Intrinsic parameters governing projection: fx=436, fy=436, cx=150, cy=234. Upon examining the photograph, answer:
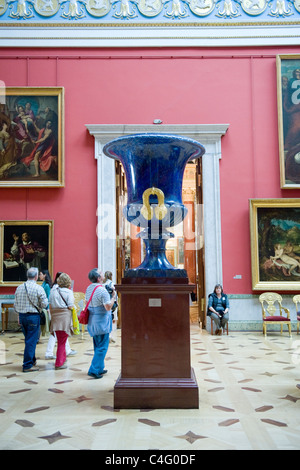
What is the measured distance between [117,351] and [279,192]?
611 centimetres

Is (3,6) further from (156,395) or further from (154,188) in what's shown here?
(156,395)

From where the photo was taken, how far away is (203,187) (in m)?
11.7

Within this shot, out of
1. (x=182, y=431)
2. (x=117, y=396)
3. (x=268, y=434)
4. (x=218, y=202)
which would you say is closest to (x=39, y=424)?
(x=117, y=396)

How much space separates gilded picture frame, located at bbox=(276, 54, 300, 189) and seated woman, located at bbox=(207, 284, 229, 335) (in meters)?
3.27

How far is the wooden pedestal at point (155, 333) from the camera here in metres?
4.87

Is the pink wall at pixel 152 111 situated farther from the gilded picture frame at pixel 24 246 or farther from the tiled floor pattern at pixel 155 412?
the tiled floor pattern at pixel 155 412

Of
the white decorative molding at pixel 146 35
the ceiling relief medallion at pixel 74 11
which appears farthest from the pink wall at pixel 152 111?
the ceiling relief medallion at pixel 74 11

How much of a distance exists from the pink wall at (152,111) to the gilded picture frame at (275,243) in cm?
29

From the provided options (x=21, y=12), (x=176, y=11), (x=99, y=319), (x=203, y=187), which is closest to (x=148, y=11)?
(x=176, y=11)

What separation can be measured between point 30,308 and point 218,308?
5.45m

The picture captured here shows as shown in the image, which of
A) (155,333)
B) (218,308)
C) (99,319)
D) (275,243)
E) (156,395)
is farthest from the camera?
(275,243)

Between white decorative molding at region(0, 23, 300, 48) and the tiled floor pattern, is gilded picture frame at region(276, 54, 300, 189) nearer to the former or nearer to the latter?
white decorative molding at region(0, 23, 300, 48)

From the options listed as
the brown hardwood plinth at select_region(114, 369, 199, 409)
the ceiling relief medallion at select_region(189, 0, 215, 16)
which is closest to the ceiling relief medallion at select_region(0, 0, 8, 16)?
the ceiling relief medallion at select_region(189, 0, 215, 16)

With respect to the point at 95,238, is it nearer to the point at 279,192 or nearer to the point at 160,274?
the point at 279,192
